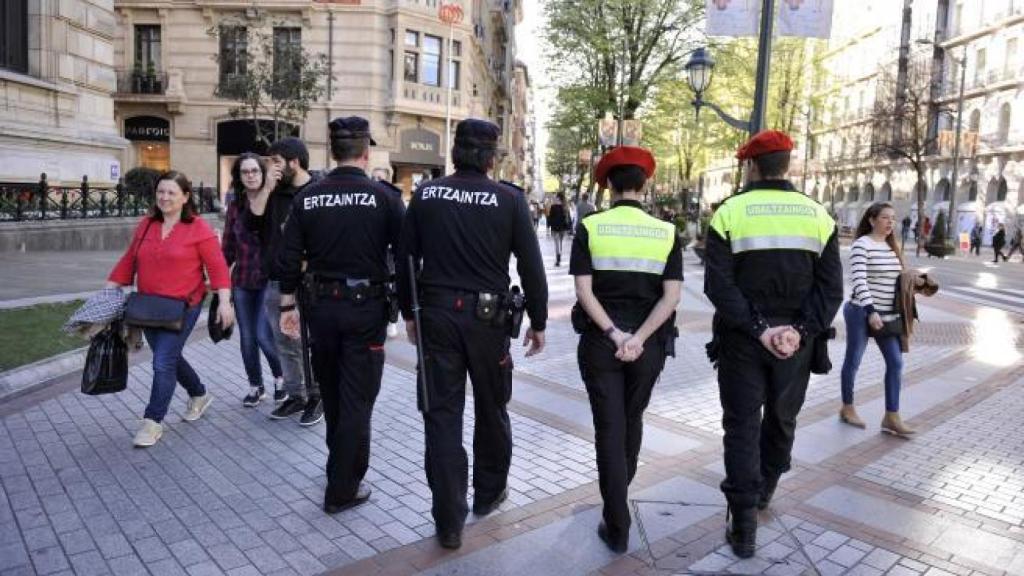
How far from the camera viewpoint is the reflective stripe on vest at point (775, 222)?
3.92m

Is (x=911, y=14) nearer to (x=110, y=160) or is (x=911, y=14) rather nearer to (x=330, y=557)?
(x=110, y=160)

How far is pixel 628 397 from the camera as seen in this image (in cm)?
398

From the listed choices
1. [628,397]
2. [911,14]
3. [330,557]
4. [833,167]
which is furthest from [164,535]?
[833,167]

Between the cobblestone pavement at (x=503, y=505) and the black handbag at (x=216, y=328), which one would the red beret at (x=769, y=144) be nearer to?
the cobblestone pavement at (x=503, y=505)

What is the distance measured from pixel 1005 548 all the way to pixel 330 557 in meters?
3.49

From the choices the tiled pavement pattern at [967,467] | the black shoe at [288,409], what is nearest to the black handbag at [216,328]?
the black shoe at [288,409]

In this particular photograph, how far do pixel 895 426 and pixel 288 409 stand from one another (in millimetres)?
4737

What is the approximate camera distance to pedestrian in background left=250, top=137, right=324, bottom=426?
5.54m

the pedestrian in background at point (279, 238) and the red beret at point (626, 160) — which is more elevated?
the red beret at point (626, 160)

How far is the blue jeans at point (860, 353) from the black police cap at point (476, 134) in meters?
3.68

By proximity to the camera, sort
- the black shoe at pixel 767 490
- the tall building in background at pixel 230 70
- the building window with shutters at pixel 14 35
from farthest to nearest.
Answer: the tall building in background at pixel 230 70, the building window with shutters at pixel 14 35, the black shoe at pixel 767 490

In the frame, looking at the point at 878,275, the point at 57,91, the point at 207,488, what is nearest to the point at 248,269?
the point at 207,488


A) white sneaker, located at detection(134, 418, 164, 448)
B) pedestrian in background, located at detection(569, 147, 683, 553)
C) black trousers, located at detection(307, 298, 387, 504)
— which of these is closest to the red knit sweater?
white sneaker, located at detection(134, 418, 164, 448)

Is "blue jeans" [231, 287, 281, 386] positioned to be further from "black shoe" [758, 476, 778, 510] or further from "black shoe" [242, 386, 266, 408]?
"black shoe" [758, 476, 778, 510]
